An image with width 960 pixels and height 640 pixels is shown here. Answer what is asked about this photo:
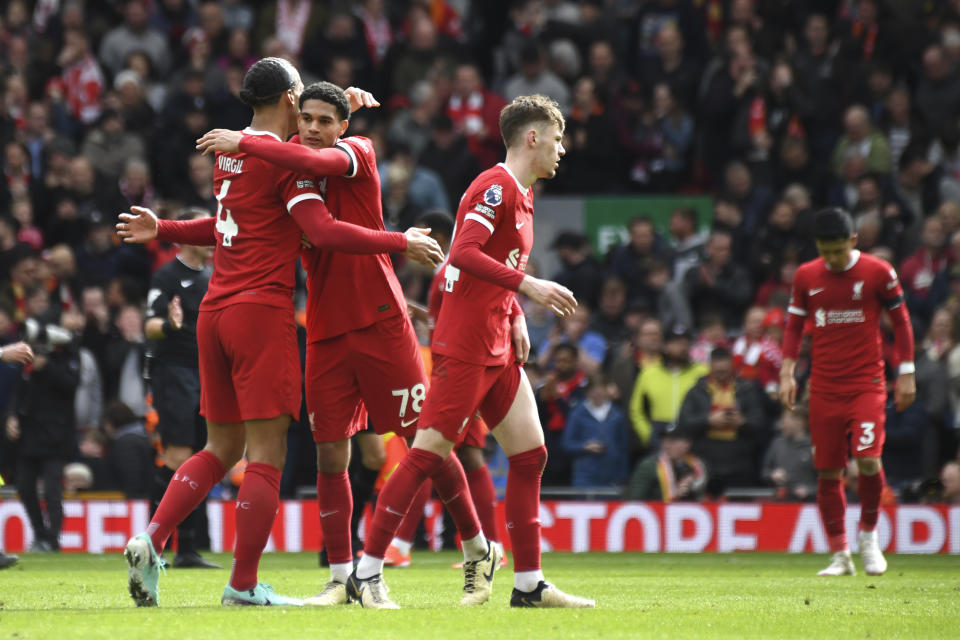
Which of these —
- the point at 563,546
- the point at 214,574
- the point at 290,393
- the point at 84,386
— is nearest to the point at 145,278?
the point at 84,386

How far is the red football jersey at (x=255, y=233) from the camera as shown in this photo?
7156mm

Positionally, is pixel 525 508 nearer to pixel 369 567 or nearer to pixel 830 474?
pixel 369 567

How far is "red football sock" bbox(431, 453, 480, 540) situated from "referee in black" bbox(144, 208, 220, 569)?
3.96 meters

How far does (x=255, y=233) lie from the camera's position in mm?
7223

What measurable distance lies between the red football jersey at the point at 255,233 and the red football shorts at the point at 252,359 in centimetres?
8

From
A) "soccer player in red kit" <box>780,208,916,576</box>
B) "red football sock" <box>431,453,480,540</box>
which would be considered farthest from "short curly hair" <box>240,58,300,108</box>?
"soccer player in red kit" <box>780,208,916,576</box>

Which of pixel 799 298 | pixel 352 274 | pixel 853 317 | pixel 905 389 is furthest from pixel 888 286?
pixel 352 274

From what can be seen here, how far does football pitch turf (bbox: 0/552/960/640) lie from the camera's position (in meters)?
6.25

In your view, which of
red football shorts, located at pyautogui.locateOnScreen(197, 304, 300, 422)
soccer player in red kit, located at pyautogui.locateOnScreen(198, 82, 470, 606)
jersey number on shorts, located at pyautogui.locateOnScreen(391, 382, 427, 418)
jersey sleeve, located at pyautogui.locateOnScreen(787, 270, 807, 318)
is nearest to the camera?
red football shorts, located at pyautogui.locateOnScreen(197, 304, 300, 422)

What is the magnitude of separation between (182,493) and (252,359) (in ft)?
2.57

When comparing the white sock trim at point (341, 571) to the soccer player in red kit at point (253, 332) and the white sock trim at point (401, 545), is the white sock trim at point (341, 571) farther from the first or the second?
the white sock trim at point (401, 545)

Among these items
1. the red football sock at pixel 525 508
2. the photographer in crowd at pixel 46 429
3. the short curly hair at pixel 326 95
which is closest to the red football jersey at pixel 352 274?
the short curly hair at pixel 326 95

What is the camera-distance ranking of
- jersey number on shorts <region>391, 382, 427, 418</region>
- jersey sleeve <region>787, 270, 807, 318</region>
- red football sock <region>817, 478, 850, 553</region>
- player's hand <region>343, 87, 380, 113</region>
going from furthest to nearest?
jersey sleeve <region>787, 270, 807, 318</region>, red football sock <region>817, 478, 850, 553</region>, player's hand <region>343, 87, 380, 113</region>, jersey number on shorts <region>391, 382, 427, 418</region>

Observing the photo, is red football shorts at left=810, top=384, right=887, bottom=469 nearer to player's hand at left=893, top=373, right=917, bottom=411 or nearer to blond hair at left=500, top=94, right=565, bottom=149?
player's hand at left=893, top=373, right=917, bottom=411
